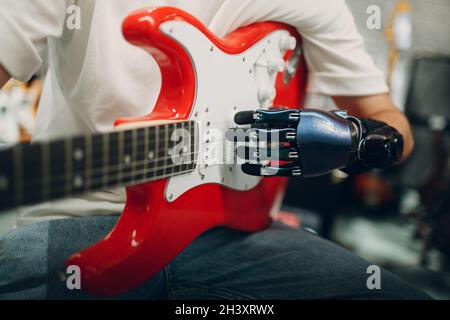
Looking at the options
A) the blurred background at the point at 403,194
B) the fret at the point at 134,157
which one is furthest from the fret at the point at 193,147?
the blurred background at the point at 403,194

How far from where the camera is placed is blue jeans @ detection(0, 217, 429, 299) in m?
0.66

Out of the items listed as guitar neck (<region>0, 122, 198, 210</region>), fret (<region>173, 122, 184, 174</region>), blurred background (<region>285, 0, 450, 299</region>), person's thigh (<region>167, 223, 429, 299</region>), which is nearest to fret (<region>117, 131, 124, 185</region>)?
guitar neck (<region>0, 122, 198, 210</region>)

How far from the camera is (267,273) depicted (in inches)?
31.3

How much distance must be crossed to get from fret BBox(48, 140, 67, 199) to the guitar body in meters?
0.12

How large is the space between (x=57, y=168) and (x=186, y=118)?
24cm

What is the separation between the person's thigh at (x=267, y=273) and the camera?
30.3 inches

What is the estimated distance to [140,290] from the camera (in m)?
0.70

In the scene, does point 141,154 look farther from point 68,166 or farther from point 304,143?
point 304,143

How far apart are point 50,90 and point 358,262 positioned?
67 centimetres

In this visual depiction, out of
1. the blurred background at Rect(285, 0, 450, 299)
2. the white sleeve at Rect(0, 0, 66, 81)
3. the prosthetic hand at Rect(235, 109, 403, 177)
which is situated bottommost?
the blurred background at Rect(285, 0, 450, 299)

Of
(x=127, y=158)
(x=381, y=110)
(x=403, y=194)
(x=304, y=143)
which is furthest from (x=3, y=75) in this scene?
(x=403, y=194)

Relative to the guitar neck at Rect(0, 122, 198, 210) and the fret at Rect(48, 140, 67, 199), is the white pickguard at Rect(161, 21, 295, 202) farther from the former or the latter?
the fret at Rect(48, 140, 67, 199)

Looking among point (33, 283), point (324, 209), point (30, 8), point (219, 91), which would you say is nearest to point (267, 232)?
point (219, 91)
